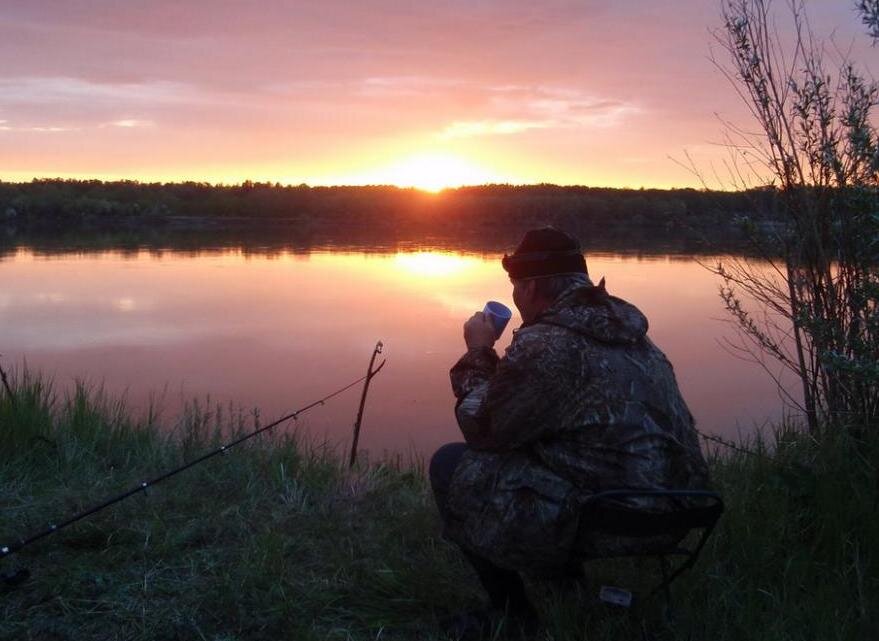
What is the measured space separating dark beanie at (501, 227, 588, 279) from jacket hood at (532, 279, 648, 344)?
9 cm

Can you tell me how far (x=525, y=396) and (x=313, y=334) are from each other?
1019 centimetres

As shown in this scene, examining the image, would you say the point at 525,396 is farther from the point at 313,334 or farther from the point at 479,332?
the point at 313,334

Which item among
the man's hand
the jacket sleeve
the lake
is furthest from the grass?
the lake

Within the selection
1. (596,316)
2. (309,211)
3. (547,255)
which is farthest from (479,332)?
(309,211)

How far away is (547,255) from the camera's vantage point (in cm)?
258

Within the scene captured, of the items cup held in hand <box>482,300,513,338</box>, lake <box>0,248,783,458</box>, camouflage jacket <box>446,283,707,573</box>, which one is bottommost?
lake <box>0,248,783,458</box>

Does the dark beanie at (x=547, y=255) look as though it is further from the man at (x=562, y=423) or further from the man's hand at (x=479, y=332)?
the man's hand at (x=479, y=332)

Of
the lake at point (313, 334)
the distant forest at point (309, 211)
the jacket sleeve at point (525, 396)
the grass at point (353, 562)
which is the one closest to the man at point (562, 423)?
the jacket sleeve at point (525, 396)

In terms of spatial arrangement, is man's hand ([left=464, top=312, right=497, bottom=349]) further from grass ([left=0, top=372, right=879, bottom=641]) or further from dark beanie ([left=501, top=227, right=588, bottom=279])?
grass ([left=0, top=372, right=879, bottom=641])

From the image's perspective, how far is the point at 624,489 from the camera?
2.41m

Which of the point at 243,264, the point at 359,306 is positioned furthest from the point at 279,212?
the point at 359,306

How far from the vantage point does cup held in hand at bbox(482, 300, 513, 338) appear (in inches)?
113

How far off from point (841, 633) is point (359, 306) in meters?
12.8

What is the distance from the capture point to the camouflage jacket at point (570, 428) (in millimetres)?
2422
